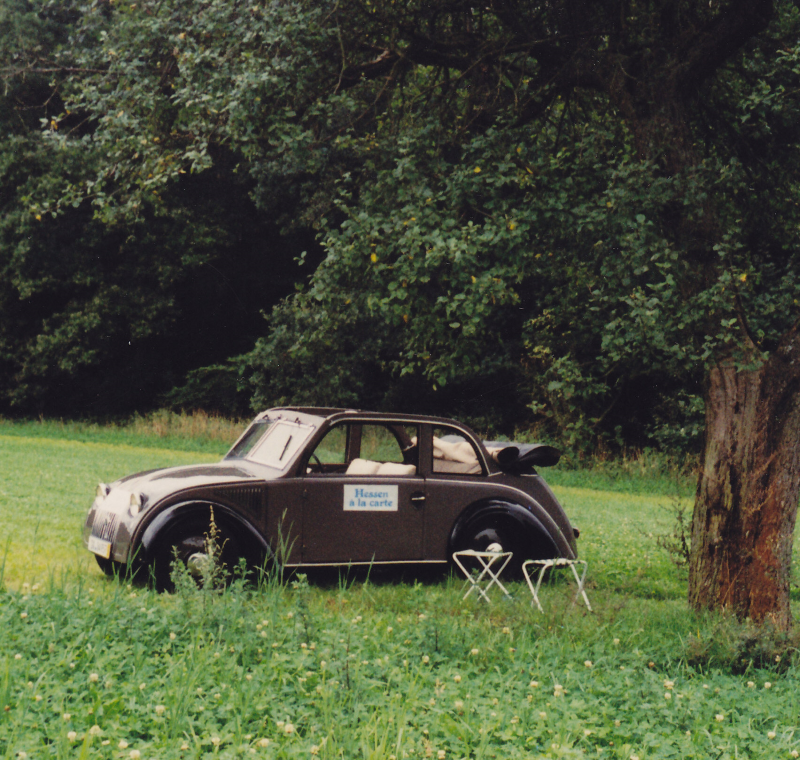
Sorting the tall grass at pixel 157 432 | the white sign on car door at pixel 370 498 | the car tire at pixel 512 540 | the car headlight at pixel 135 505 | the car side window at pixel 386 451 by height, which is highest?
the car side window at pixel 386 451

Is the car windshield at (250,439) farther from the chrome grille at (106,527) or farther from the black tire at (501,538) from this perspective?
the black tire at (501,538)

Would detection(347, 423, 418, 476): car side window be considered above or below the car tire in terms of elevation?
above

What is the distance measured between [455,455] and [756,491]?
2.71 metres

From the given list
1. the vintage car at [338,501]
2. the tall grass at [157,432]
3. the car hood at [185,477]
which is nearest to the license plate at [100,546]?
the vintage car at [338,501]

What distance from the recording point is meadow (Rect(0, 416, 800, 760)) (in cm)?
433

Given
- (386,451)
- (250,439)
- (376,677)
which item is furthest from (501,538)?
(376,677)

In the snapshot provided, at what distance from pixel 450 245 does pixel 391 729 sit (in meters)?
4.30

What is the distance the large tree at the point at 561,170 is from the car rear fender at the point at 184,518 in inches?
88.0

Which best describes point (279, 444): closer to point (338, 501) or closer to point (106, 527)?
point (338, 501)

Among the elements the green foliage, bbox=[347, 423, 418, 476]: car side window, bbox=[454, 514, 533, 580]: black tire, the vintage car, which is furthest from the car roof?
bbox=[454, 514, 533, 580]: black tire

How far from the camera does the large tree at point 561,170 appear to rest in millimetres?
7488

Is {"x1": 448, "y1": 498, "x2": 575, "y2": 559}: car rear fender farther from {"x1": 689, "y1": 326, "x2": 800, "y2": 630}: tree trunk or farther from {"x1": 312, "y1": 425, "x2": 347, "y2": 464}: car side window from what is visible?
{"x1": 689, "y1": 326, "x2": 800, "y2": 630}: tree trunk

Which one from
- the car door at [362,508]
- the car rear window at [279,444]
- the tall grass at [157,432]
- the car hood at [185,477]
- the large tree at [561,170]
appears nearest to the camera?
the large tree at [561,170]

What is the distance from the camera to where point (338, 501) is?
8.13 m
